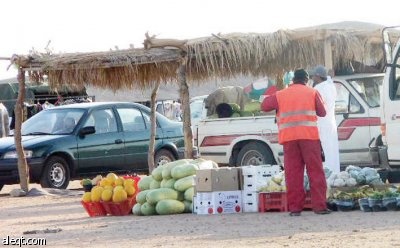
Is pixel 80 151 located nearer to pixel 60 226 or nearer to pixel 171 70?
pixel 171 70

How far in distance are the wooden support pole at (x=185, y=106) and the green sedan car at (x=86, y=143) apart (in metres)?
3.05

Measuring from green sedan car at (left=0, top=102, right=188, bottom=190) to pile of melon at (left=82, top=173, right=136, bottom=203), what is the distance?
17.0 ft

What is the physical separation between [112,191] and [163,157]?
7.01 metres

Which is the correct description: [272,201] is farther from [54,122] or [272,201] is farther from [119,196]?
[54,122]

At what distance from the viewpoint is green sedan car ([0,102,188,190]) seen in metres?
19.7

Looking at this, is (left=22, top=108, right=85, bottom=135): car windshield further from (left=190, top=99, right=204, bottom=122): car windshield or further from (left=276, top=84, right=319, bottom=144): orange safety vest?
(left=276, top=84, right=319, bottom=144): orange safety vest

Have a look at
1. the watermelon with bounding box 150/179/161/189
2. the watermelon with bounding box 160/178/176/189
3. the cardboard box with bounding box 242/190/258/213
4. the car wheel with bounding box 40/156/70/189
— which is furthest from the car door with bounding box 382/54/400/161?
the car wheel with bounding box 40/156/70/189

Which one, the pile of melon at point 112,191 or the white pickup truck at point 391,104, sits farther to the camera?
the white pickup truck at point 391,104

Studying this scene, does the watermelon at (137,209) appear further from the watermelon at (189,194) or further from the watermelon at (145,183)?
the watermelon at (189,194)

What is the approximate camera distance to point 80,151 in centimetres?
1992

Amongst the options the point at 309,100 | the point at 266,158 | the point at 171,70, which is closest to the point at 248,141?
Result: the point at 266,158

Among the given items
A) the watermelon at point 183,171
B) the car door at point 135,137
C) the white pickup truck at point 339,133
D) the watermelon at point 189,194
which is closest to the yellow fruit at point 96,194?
the watermelon at point 183,171

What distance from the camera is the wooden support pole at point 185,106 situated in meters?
17.5

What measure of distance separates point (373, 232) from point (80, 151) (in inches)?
405
